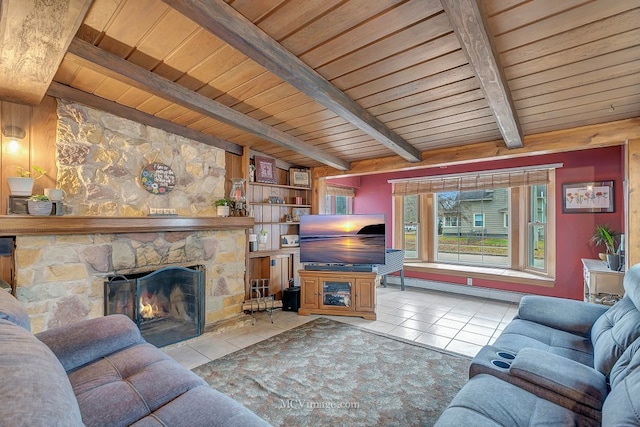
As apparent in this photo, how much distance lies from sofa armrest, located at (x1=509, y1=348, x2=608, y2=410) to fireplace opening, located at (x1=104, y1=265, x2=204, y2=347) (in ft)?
9.57

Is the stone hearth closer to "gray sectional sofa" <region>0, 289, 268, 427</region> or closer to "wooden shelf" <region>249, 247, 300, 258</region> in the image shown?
"wooden shelf" <region>249, 247, 300, 258</region>

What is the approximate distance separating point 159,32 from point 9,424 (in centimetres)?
189

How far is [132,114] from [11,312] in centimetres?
208

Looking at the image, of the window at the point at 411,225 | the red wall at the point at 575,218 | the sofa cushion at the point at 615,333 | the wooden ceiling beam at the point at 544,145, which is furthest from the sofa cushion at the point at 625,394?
the window at the point at 411,225

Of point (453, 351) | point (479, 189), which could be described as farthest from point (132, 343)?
point (479, 189)

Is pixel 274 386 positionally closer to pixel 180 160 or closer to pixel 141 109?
pixel 180 160

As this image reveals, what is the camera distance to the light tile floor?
112 inches

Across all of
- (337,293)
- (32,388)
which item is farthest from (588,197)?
(32,388)

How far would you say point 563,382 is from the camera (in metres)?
1.28

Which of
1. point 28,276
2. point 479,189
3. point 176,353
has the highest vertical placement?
point 479,189

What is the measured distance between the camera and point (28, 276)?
2.23 metres

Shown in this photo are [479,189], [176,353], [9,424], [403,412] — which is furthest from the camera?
[479,189]

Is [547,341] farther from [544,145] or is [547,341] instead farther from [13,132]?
[13,132]

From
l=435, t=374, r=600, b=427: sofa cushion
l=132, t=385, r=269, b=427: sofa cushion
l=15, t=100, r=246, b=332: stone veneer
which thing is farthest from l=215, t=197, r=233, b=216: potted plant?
l=435, t=374, r=600, b=427: sofa cushion
